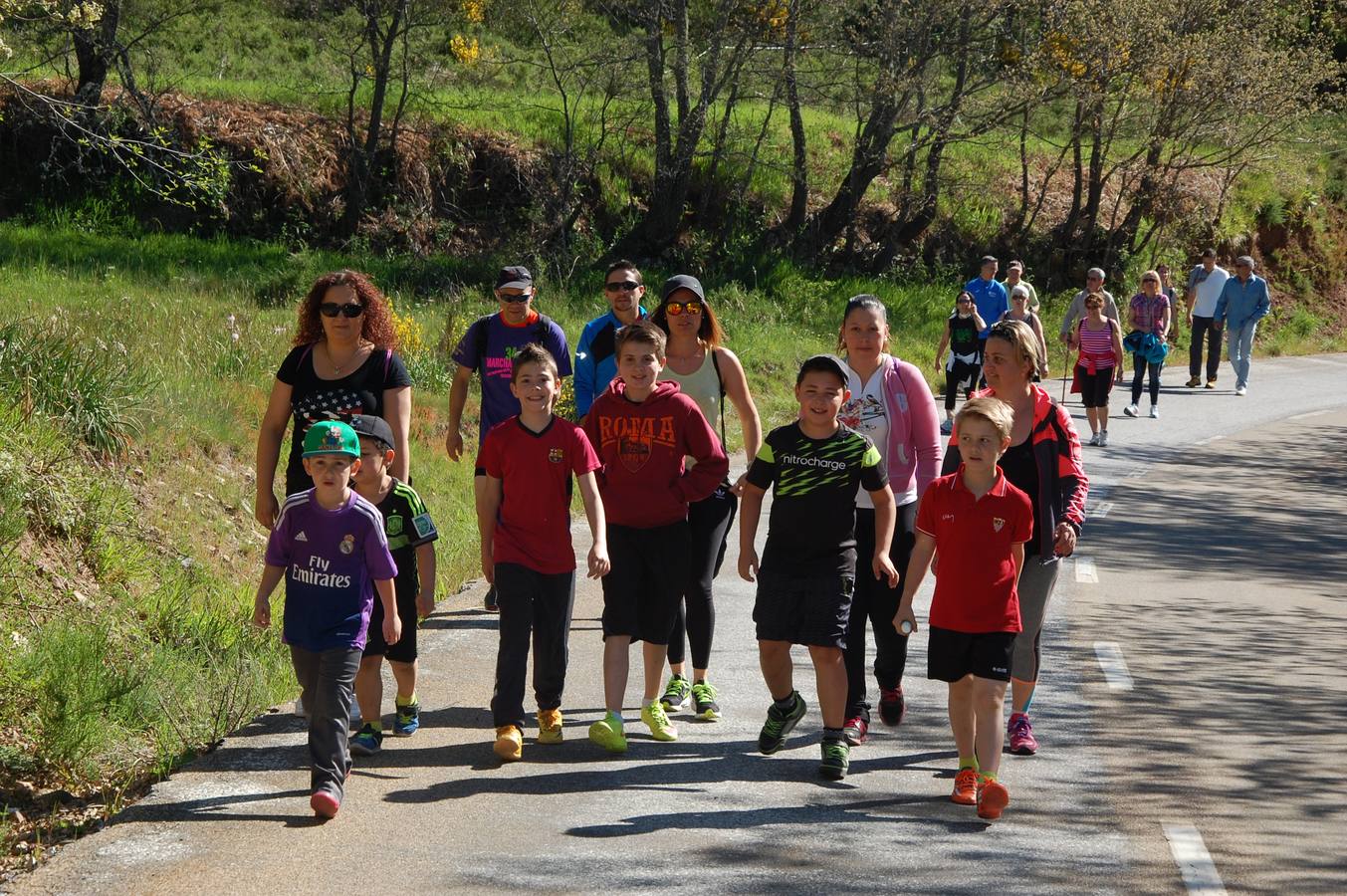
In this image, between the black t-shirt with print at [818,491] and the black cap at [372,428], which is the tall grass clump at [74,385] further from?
the black t-shirt with print at [818,491]

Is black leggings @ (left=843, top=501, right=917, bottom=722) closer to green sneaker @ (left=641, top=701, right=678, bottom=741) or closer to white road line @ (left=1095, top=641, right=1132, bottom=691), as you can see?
green sneaker @ (left=641, top=701, right=678, bottom=741)

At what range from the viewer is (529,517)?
6.59 metres

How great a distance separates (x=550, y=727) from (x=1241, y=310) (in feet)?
67.1

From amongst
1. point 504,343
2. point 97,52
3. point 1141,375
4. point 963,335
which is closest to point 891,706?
point 504,343

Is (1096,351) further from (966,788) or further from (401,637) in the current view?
(401,637)

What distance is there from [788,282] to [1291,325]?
51.8 feet

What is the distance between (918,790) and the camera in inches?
250

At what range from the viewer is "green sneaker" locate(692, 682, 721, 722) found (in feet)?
23.9

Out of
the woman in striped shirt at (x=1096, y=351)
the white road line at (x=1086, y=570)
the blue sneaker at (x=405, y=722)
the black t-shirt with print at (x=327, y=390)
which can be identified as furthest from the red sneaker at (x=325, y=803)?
the woman in striped shirt at (x=1096, y=351)

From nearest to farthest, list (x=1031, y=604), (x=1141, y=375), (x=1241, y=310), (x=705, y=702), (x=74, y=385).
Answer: (x=1031, y=604)
(x=705, y=702)
(x=74, y=385)
(x=1141, y=375)
(x=1241, y=310)

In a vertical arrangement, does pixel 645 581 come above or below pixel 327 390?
below

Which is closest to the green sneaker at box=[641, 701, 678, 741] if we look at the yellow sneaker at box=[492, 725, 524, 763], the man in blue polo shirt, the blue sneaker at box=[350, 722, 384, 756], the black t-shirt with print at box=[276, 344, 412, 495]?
the yellow sneaker at box=[492, 725, 524, 763]

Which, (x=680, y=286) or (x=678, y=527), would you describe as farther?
(x=680, y=286)

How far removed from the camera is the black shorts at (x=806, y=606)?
6391mm
